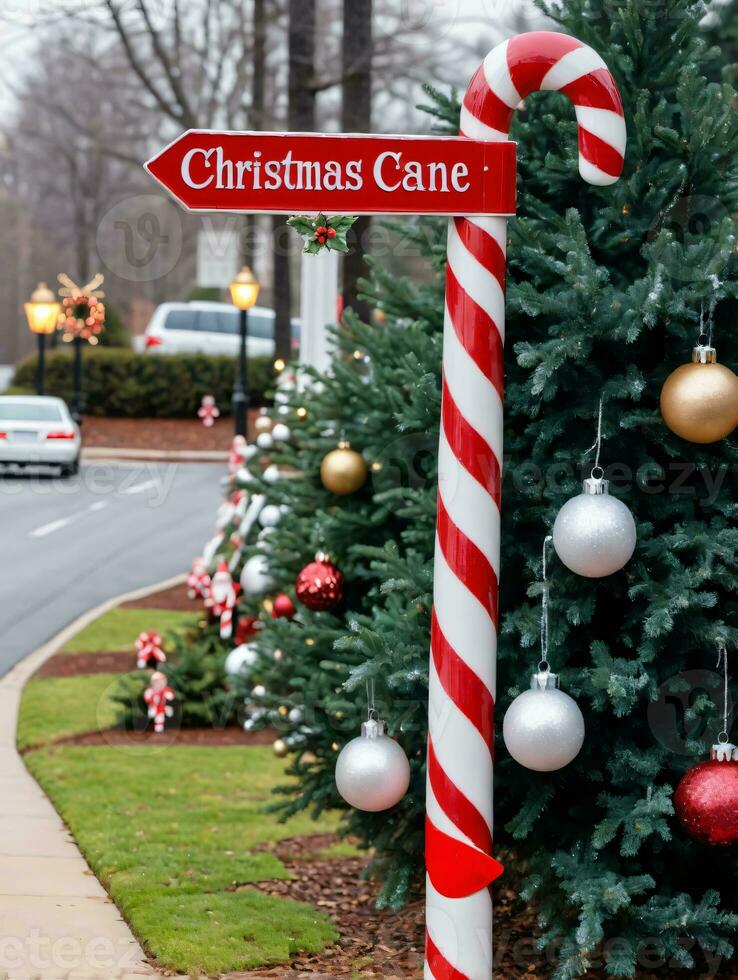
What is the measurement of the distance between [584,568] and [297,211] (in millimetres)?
1464

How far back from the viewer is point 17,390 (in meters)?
31.2

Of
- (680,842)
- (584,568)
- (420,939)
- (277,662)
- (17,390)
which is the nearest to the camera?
(584,568)

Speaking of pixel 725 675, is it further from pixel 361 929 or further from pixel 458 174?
pixel 361 929

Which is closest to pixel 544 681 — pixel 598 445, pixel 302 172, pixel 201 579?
pixel 598 445

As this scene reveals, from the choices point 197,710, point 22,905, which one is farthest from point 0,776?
point 22,905

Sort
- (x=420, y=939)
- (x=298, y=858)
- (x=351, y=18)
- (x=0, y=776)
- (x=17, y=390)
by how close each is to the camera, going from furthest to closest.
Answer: (x=17, y=390) → (x=351, y=18) → (x=0, y=776) → (x=298, y=858) → (x=420, y=939)

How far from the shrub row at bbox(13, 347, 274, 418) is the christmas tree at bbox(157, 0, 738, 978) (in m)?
27.1

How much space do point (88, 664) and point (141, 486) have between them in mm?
14467

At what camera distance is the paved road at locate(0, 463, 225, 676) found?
14.3 meters

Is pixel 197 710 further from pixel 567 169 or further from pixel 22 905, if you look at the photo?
pixel 567 169

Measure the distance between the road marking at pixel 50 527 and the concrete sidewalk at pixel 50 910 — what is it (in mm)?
11746

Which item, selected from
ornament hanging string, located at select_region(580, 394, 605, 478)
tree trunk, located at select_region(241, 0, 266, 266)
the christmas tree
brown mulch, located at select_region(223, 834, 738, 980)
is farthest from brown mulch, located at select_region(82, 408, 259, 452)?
ornament hanging string, located at select_region(580, 394, 605, 478)

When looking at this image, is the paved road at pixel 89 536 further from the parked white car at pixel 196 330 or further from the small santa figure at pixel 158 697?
the parked white car at pixel 196 330

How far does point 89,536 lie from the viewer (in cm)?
1927
